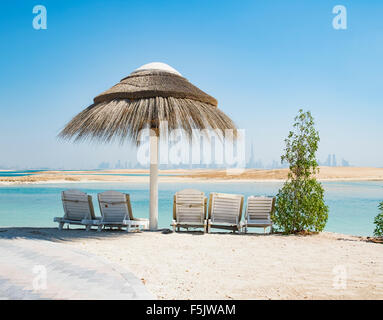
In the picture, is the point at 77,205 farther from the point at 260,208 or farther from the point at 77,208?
the point at 260,208

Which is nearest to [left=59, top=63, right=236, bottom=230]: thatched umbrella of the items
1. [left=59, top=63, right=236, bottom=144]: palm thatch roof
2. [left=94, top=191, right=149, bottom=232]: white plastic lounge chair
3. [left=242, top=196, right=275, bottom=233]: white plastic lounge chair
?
[left=59, top=63, right=236, bottom=144]: palm thatch roof

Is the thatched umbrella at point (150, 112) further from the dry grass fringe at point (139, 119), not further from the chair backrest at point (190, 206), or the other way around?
the chair backrest at point (190, 206)

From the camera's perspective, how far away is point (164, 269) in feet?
13.9

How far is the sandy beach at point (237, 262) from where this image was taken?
3.51m

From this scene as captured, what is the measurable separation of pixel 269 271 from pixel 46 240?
3935 millimetres

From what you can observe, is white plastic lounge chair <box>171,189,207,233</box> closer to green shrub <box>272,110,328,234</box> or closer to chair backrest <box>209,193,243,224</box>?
chair backrest <box>209,193,243,224</box>

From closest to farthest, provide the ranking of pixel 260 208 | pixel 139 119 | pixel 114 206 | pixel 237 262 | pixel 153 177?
1. pixel 237 262
2. pixel 139 119
3. pixel 114 206
4. pixel 260 208
5. pixel 153 177

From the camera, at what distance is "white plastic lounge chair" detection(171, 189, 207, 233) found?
6.98m

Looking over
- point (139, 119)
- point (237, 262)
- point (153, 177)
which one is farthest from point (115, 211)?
point (237, 262)

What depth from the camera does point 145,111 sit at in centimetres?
642

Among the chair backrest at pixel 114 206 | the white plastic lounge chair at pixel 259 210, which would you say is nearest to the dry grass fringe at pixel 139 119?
the chair backrest at pixel 114 206

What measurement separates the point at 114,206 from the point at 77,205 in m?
0.83
